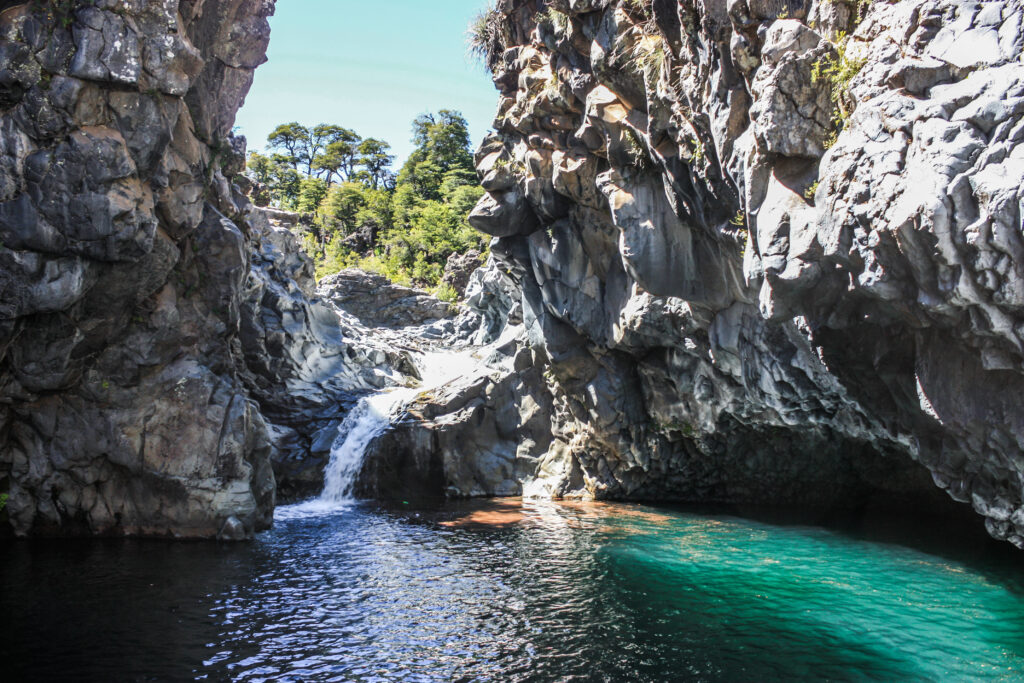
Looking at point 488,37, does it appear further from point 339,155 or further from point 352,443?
point 339,155

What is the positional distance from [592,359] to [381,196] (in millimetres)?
43180

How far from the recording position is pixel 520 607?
49.2ft

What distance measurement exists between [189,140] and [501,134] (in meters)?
11.6

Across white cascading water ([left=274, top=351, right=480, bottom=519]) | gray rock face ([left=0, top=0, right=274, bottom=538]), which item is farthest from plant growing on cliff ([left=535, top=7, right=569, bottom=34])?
white cascading water ([left=274, top=351, right=480, bottom=519])

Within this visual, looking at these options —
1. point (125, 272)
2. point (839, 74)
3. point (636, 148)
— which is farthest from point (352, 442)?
point (839, 74)

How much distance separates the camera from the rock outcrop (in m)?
10.9

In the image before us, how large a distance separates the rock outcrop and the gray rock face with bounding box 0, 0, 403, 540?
10383 millimetres

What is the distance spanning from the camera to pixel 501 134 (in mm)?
27531

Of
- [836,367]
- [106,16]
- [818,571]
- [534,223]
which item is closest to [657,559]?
[818,571]

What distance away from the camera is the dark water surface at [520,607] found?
11.9 m

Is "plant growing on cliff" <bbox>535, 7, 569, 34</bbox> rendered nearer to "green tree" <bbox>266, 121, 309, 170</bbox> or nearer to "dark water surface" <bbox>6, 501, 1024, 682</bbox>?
"dark water surface" <bbox>6, 501, 1024, 682</bbox>

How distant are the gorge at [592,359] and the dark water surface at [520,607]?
14 centimetres

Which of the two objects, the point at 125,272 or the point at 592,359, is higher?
the point at 125,272

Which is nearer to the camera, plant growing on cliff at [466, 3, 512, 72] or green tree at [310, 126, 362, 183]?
plant growing on cliff at [466, 3, 512, 72]
